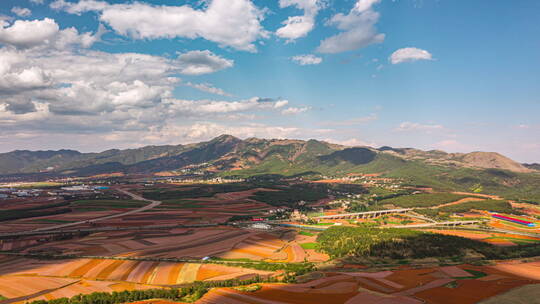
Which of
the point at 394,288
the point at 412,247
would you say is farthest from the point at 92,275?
the point at 412,247

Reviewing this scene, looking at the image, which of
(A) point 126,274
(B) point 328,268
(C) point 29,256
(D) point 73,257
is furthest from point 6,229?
(B) point 328,268

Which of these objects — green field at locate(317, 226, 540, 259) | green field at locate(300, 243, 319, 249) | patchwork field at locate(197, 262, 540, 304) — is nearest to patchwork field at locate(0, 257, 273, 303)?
patchwork field at locate(197, 262, 540, 304)

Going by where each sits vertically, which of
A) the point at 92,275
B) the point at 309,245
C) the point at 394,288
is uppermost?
the point at 394,288

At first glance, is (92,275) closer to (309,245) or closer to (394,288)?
(394,288)

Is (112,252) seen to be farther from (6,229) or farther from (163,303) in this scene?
(6,229)

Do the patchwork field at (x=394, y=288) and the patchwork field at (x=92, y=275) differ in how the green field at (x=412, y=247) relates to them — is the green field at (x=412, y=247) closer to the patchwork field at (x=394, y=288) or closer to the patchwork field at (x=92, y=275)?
the patchwork field at (x=394, y=288)

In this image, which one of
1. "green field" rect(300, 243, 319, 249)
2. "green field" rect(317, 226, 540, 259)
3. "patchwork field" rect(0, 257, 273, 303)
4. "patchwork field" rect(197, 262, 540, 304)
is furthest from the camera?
"green field" rect(300, 243, 319, 249)

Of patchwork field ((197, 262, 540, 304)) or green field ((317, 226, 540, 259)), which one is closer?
patchwork field ((197, 262, 540, 304))

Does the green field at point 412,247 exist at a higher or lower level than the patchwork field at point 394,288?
lower

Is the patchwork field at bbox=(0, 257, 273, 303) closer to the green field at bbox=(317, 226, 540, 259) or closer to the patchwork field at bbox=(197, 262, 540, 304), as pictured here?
the patchwork field at bbox=(197, 262, 540, 304)

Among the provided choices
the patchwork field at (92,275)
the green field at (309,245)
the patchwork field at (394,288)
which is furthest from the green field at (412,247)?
the patchwork field at (92,275)

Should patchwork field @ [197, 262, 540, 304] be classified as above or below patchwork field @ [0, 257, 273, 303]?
above
